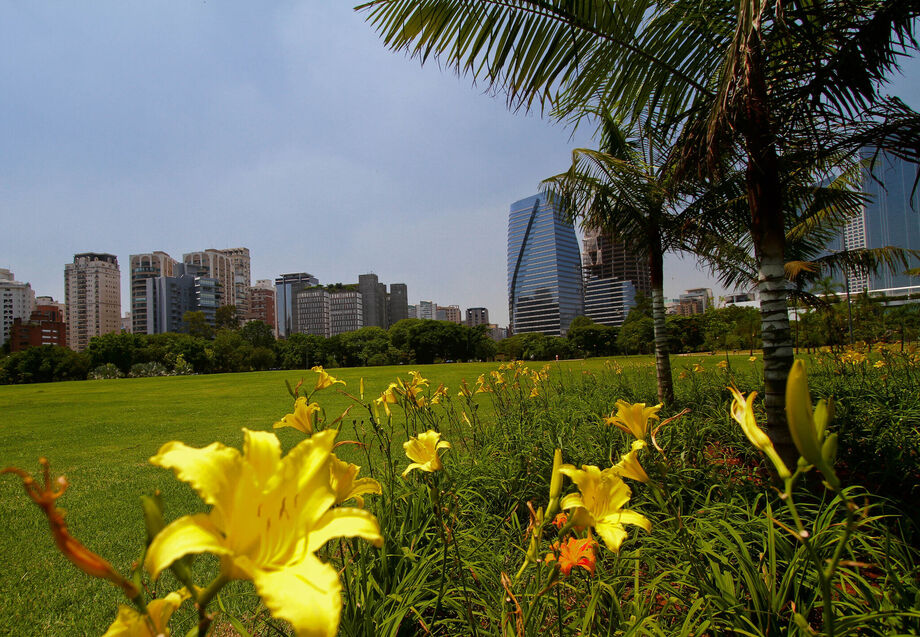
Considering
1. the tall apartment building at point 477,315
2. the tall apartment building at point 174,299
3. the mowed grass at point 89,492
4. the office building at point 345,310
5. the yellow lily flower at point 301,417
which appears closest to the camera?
the yellow lily flower at point 301,417

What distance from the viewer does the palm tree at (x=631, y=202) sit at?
5016mm

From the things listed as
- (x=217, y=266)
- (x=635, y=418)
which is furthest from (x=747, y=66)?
(x=217, y=266)

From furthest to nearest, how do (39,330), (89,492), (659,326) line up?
(39,330)
(659,326)
(89,492)

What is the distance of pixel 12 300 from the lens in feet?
271

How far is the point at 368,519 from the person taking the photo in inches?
21.9

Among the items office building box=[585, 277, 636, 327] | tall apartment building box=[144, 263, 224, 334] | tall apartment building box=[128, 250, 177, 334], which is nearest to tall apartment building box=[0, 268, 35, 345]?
tall apartment building box=[128, 250, 177, 334]

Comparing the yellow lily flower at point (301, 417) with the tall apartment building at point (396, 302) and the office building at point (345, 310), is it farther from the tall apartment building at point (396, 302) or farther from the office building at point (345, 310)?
the tall apartment building at point (396, 302)

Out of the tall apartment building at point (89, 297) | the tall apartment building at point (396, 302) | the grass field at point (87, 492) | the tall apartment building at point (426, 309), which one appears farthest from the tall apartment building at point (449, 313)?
the grass field at point (87, 492)

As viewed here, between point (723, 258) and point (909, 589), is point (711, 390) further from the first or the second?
point (909, 589)

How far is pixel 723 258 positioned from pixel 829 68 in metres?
5.05

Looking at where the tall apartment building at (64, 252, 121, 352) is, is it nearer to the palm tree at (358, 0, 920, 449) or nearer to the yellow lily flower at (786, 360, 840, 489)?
the palm tree at (358, 0, 920, 449)

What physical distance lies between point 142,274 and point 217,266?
1548 cm

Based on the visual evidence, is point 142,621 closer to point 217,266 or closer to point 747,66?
point 747,66

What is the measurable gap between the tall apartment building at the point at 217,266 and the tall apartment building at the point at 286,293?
11.6m
